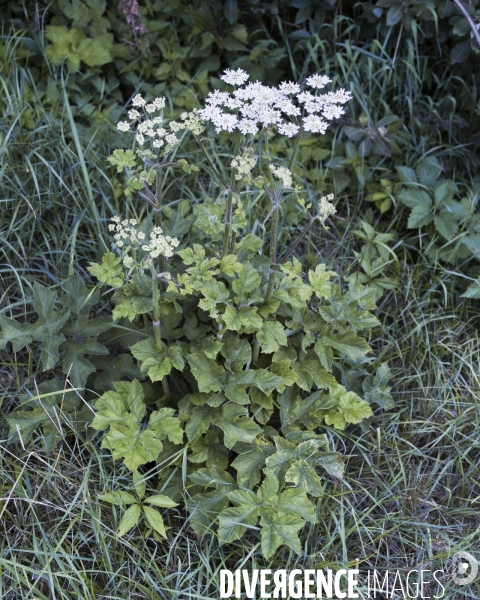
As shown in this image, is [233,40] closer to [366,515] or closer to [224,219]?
[224,219]

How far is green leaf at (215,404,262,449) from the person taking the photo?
2139 mm

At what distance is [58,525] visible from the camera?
2.12 metres

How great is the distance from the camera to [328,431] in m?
2.48

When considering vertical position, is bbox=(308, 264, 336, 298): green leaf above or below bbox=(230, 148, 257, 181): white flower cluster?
below

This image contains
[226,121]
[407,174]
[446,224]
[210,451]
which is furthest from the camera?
[407,174]

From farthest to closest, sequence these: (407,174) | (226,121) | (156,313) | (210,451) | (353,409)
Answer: (407,174), (353,409), (210,451), (156,313), (226,121)

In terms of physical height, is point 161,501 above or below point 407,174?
below

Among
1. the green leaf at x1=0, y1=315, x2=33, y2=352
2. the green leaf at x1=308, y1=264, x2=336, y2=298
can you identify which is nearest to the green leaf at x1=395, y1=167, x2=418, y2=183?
the green leaf at x1=308, y1=264, x2=336, y2=298

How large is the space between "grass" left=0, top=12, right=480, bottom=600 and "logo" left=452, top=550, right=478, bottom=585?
0.03m

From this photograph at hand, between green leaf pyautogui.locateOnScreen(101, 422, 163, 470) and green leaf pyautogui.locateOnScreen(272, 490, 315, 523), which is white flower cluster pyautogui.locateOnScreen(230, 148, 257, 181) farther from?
green leaf pyautogui.locateOnScreen(272, 490, 315, 523)

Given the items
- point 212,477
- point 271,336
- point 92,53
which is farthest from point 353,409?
point 92,53

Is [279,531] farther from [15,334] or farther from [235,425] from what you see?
[15,334]

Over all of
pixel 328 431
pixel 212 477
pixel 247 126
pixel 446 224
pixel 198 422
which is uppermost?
pixel 247 126

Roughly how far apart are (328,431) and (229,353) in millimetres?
545
